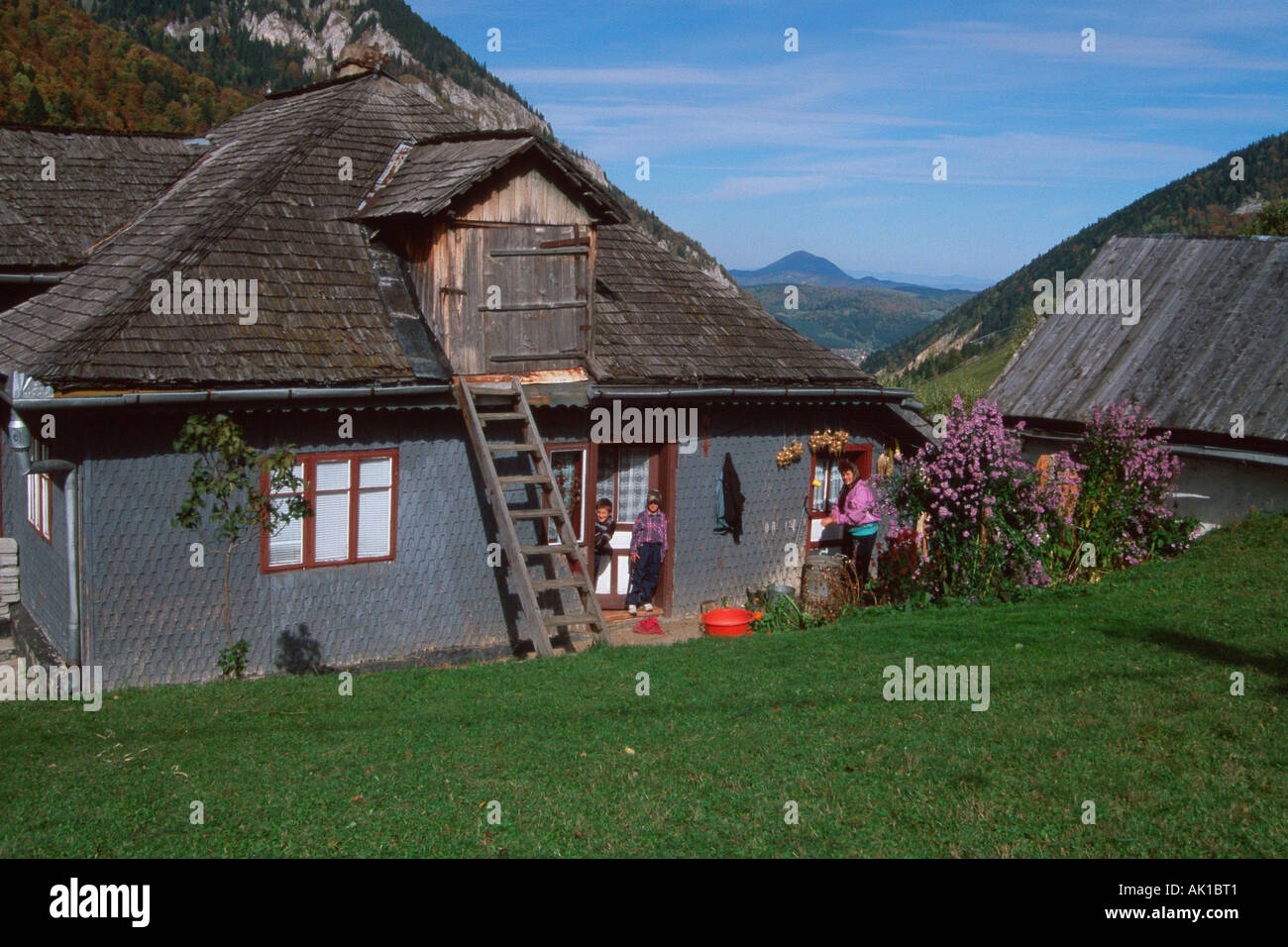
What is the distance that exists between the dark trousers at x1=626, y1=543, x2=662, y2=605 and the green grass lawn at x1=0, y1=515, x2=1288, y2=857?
3.61 meters

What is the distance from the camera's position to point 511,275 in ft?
44.0

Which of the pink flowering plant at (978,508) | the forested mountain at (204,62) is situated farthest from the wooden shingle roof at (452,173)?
the pink flowering plant at (978,508)

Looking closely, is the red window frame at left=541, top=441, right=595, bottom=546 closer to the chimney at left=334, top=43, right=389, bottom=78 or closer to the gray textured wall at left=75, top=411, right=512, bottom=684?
the gray textured wall at left=75, top=411, right=512, bottom=684

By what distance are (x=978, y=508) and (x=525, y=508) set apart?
5202 millimetres

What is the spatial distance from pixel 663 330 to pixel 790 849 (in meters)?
9.86

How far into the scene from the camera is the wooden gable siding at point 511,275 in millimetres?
13062

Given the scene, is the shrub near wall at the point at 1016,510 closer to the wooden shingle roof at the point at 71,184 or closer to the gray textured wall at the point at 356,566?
the gray textured wall at the point at 356,566

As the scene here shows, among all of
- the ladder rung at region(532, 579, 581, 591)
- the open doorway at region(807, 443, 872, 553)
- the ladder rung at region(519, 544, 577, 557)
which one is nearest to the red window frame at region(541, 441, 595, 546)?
the ladder rung at region(519, 544, 577, 557)

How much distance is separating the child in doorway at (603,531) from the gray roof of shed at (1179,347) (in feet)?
25.5

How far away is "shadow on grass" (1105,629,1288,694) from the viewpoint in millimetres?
8977

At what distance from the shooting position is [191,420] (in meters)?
Result: 10.7

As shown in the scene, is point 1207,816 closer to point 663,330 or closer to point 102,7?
point 663,330

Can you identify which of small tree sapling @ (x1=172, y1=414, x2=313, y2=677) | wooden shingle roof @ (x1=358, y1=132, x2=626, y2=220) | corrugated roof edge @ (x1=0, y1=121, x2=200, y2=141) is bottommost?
small tree sapling @ (x1=172, y1=414, x2=313, y2=677)

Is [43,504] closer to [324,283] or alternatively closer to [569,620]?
[324,283]
